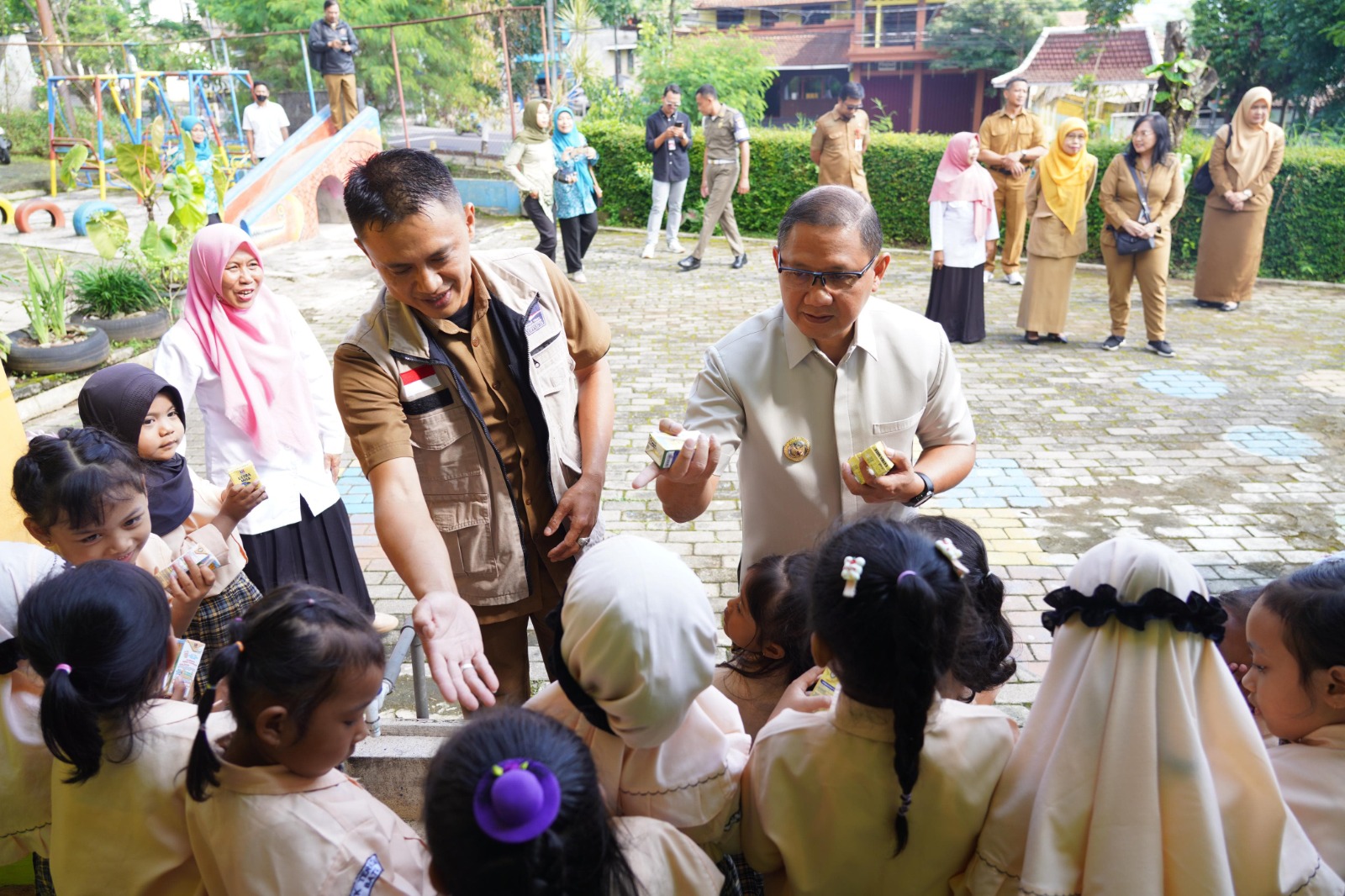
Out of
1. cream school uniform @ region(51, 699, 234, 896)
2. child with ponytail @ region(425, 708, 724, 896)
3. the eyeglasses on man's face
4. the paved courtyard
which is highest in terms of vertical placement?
the eyeglasses on man's face

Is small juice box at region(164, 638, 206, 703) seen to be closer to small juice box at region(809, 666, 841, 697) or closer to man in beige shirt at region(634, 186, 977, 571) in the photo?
man in beige shirt at region(634, 186, 977, 571)

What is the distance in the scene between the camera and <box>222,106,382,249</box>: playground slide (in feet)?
43.7

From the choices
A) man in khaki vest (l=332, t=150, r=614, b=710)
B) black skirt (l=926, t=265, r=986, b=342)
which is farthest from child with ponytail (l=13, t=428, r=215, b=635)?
black skirt (l=926, t=265, r=986, b=342)

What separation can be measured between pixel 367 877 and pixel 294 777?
236 mm

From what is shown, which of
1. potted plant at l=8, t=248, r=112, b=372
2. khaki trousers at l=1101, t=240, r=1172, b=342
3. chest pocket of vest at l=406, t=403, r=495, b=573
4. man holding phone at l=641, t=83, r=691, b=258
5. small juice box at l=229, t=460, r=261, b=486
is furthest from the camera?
man holding phone at l=641, t=83, r=691, b=258

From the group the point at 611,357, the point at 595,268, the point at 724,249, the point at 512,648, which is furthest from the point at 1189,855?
the point at 724,249

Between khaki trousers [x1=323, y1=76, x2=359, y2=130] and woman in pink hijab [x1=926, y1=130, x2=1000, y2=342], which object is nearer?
woman in pink hijab [x1=926, y1=130, x2=1000, y2=342]

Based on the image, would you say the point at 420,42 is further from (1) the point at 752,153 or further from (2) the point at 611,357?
(2) the point at 611,357

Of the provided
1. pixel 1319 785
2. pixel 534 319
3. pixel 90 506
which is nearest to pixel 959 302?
pixel 534 319

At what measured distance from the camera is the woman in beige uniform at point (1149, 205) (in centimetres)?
803

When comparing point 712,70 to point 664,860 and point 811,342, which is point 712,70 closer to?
point 811,342

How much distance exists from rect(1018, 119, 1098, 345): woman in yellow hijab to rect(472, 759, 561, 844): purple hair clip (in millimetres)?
8239

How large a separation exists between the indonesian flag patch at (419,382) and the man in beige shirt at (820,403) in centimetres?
71

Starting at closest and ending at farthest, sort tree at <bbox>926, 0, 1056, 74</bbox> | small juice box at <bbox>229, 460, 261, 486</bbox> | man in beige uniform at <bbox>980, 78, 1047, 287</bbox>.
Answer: small juice box at <bbox>229, 460, 261, 486</bbox> < man in beige uniform at <bbox>980, 78, 1047, 287</bbox> < tree at <bbox>926, 0, 1056, 74</bbox>
